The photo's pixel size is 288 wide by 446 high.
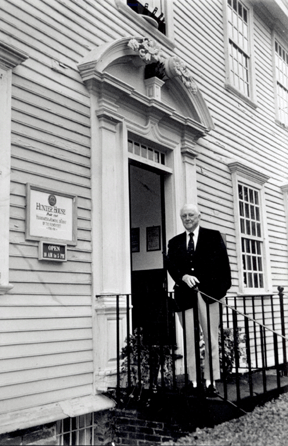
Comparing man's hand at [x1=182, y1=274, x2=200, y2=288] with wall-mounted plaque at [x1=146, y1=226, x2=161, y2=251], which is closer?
man's hand at [x1=182, y1=274, x2=200, y2=288]

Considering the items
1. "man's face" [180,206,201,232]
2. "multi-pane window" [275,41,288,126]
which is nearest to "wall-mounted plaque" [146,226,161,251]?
"man's face" [180,206,201,232]

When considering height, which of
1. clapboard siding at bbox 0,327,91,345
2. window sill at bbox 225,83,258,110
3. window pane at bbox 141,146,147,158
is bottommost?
clapboard siding at bbox 0,327,91,345

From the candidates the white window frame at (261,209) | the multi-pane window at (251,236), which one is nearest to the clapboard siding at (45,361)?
the white window frame at (261,209)

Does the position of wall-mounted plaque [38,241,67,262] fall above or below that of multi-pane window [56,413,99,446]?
above

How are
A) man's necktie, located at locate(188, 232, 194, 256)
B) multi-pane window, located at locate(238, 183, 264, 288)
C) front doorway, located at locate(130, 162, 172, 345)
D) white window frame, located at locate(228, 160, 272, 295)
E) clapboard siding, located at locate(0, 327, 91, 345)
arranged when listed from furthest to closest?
multi-pane window, located at locate(238, 183, 264, 288) < white window frame, located at locate(228, 160, 272, 295) < front doorway, located at locate(130, 162, 172, 345) < man's necktie, located at locate(188, 232, 194, 256) < clapboard siding, located at locate(0, 327, 91, 345)

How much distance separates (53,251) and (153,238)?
8.07 ft

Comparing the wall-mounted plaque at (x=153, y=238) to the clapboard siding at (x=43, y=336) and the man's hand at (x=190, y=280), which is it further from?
the man's hand at (x=190, y=280)

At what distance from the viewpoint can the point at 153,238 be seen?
7047 millimetres

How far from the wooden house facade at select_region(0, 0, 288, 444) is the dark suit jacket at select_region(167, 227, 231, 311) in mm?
492

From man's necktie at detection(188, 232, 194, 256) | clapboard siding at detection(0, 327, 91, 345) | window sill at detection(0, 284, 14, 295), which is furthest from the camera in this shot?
man's necktie at detection(188, 232, 194, 256)

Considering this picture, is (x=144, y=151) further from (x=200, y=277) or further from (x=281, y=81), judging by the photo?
(x=281, y=81)

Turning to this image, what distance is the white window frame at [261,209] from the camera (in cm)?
857

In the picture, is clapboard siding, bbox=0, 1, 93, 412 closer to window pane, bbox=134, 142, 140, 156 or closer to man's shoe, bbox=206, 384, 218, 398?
window pane, bbox=134, 142, 140, 156

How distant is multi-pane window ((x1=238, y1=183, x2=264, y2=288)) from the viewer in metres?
8.90
